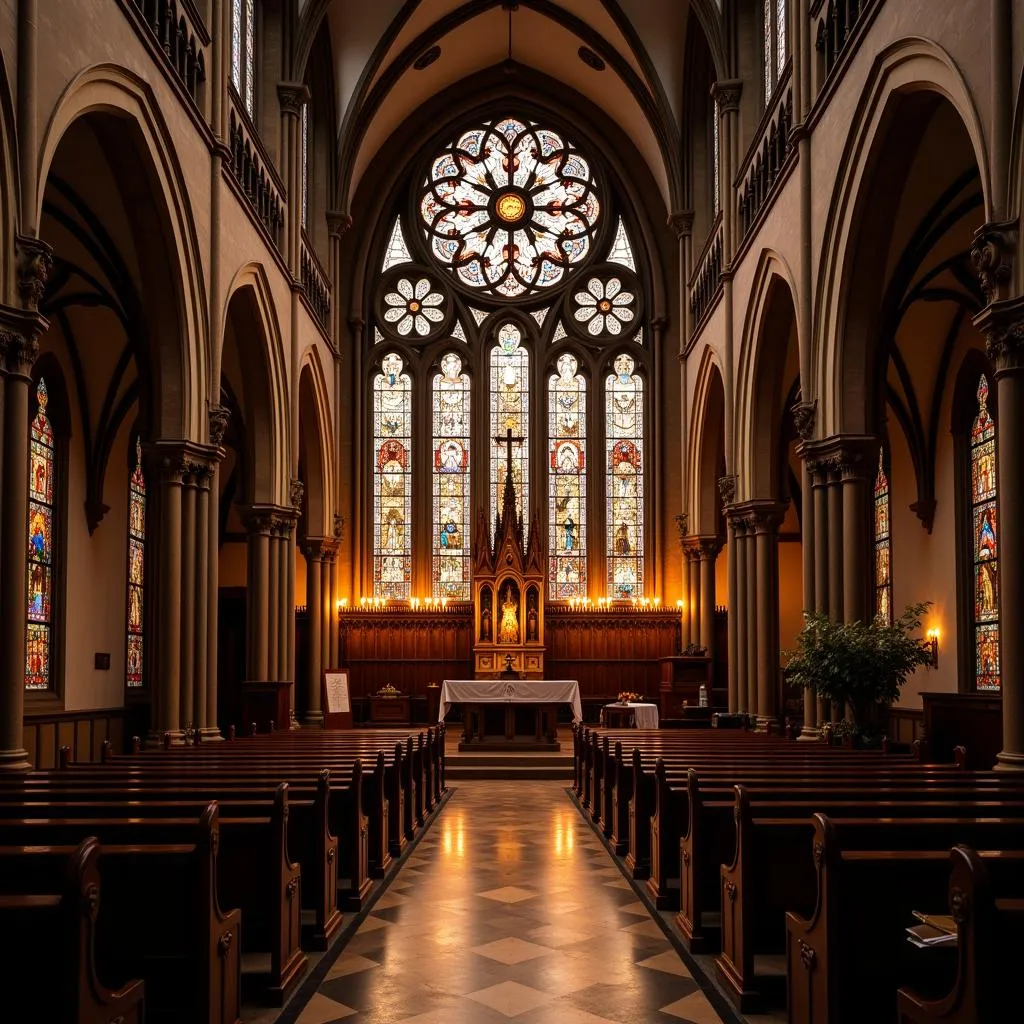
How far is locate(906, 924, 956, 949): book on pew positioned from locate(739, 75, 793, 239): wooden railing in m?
13.5

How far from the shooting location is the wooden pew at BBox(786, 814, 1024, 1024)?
4.76 meters

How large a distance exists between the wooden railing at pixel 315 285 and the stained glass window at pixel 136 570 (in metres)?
4.55

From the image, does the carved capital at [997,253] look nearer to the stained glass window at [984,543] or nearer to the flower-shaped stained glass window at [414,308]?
the stained glass window at [984,543]

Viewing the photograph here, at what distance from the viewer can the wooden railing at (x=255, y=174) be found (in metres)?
17.0

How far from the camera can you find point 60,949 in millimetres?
3678

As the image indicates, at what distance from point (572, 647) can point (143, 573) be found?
10.1 m

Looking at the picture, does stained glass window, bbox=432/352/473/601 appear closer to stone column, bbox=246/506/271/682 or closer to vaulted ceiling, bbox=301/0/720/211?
vaulted ceiling, bbox=301/0/720/211

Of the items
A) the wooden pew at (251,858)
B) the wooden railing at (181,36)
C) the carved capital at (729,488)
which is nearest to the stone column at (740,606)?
the carved capital at (729,488)

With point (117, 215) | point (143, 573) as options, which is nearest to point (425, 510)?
point (143, 573)

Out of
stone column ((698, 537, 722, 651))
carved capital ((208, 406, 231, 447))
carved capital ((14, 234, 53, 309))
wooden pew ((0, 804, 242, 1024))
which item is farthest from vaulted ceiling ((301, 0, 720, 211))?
wooden pew ((0, 804, 242, 1024))

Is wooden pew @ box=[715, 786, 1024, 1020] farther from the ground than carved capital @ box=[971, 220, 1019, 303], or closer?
closer

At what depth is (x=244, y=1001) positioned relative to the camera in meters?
6.19

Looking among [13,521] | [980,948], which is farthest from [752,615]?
[980,948]

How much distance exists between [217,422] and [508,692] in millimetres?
8928
